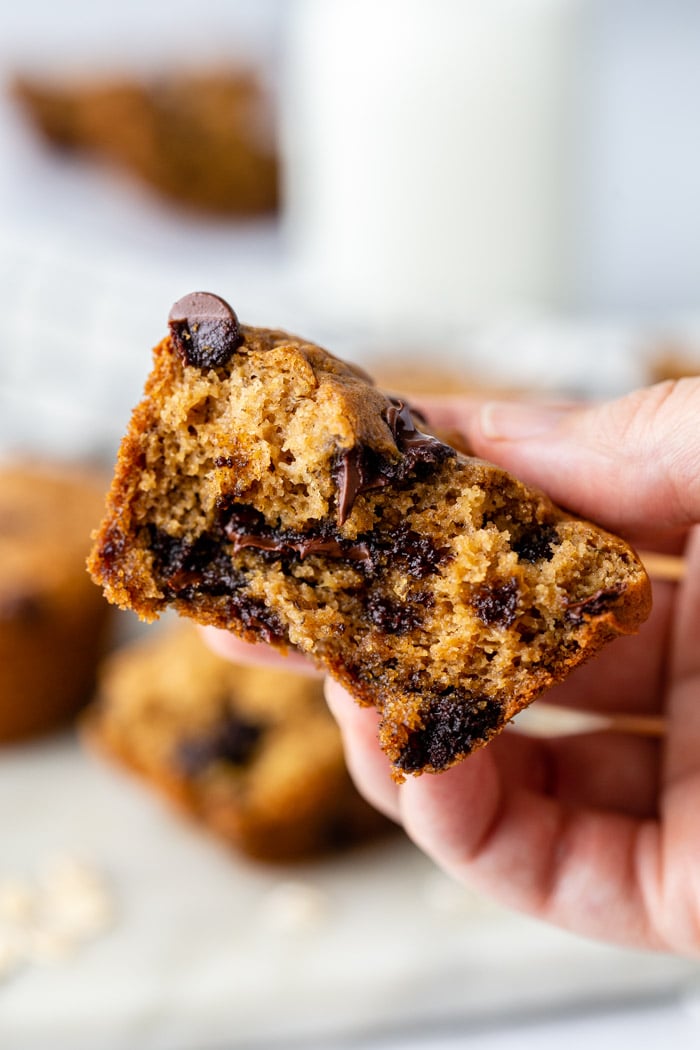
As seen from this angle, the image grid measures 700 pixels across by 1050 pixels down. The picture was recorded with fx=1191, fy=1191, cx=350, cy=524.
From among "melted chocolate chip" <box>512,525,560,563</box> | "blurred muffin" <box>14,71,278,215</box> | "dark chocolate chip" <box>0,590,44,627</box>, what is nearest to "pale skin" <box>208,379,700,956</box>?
"melted chocolate chip" <box>512,525,560,563</box>

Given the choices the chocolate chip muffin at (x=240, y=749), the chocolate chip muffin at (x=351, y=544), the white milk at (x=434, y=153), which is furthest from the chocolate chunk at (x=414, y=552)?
the white milk at (x=434, y=153)

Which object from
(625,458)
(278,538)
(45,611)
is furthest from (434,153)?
(278,538)

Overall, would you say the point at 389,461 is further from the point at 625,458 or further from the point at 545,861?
the point at 545,861

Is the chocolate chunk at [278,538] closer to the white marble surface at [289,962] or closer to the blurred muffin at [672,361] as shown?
the white marble surface at [289,962]

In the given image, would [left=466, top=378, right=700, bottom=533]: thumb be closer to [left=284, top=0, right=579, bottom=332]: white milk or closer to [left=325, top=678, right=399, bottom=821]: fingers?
[left=325, top=678, right=399, bottom=821]: fingers

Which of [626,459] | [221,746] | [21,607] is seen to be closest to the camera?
[626,459]

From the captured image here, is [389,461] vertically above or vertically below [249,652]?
above

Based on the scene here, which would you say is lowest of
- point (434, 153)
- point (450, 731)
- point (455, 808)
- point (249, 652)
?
point (455, 808)
